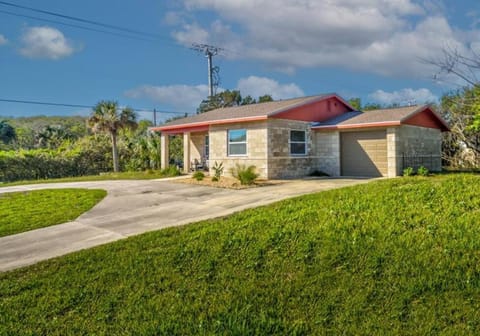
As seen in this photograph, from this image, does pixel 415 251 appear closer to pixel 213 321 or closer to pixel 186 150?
pixel 213 321

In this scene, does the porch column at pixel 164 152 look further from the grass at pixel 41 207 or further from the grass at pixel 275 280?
the grass at pixel 275 280

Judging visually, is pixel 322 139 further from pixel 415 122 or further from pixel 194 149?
pixel 194 149

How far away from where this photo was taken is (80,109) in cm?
3403

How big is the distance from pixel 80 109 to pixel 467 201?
34388 millimetres

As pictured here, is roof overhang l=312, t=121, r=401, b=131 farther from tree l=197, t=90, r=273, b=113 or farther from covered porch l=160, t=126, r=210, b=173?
tree l=197, t=90, r=273, b=113

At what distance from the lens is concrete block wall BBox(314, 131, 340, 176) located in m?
17.4

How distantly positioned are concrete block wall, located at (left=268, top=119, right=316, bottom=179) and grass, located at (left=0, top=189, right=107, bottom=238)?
24.3 ft

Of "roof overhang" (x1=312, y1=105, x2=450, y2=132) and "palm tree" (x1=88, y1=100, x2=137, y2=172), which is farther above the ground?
"palm tree" (x1=88, y1=100, x2=137, y2=172)

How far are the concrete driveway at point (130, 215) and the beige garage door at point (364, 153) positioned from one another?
216 inches

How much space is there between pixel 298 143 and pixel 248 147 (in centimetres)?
263

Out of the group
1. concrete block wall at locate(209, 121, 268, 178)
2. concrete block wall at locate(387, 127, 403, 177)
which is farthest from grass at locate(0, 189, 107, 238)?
concrete block wall at locate(387, 127, 403, 177)

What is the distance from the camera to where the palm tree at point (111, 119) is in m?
25.5

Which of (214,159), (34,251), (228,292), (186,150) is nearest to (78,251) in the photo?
(34,251)

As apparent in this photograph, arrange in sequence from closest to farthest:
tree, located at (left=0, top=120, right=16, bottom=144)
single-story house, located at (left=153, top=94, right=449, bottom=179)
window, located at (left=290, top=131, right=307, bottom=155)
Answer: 1. single-story house, located at (left=153, top=94, right=449, bottom=179)
2. window, located at (left=290, top=131, right=307, bottom=155)
3. tree, located at (left=0, top=120, right=16, bottom=144)
